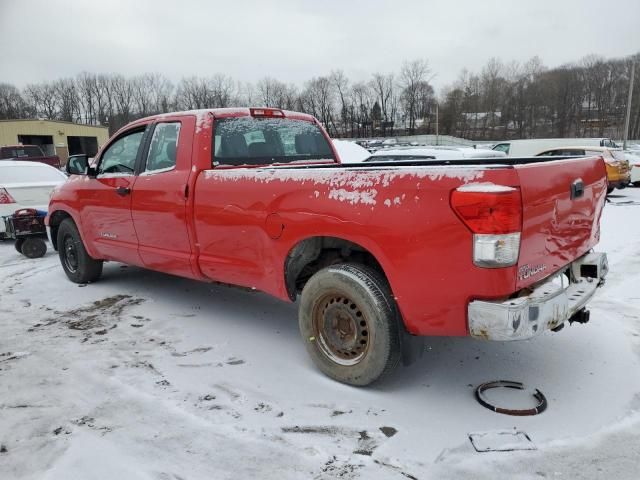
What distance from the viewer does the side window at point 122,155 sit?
5277mm

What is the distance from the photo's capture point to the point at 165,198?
4613mm

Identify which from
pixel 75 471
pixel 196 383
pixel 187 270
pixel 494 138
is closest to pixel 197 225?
pixel 187 270

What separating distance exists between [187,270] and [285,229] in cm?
140

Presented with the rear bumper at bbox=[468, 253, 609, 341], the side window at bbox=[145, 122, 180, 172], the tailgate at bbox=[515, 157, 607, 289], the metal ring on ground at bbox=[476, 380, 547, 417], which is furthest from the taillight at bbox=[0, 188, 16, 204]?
the tailgate at bbox=[515, 157, 607, 289]

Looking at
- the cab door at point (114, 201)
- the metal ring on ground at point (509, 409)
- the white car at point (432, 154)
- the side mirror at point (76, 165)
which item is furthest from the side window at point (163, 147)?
the white car at point (432, 154)

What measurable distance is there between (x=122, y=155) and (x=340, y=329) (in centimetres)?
332

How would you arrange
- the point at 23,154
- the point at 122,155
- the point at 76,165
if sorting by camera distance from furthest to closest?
1. the point at 23,154
2. the point at 76,165
3. the point at 122,155

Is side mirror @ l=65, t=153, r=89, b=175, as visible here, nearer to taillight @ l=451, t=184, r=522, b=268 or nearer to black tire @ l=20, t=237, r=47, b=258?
black tire @ l=20, t=237, r=47, b=258

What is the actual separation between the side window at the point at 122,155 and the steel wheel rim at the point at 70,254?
4.18ft

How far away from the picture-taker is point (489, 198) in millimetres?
2635

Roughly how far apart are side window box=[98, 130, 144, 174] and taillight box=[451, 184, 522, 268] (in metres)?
3.69

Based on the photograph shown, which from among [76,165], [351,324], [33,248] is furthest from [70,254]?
[351,324]

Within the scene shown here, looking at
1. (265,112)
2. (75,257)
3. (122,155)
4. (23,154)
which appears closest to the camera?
(265,112)

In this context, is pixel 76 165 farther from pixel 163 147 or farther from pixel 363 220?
pixel 363 220
